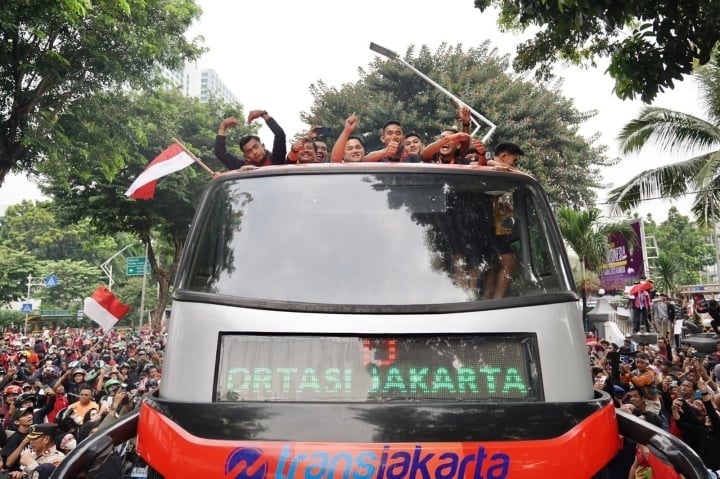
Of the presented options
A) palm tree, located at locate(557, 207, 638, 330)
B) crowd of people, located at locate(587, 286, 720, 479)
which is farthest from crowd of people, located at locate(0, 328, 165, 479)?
palm tree, located at locate(557, 207, 638, 330)

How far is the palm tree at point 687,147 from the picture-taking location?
15.1m

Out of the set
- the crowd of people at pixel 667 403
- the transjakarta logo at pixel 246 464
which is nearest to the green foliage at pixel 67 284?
the crowd of people at pixel 667 403

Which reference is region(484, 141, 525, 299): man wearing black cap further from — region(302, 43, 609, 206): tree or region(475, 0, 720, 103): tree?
region(302, 43, 609, 206): tree

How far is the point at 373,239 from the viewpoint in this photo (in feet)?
9.93

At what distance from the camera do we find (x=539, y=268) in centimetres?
308

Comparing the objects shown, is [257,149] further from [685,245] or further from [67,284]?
[685,245]

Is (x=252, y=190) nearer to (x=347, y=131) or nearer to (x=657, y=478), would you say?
(x=347, y=131)

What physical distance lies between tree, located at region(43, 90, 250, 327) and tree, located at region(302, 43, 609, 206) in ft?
19.4

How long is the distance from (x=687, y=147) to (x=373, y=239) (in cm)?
1563

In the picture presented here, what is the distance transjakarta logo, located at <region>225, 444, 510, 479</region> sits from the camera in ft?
7.59

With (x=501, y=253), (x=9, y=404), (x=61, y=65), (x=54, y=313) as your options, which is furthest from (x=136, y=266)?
(x=501, y=253)

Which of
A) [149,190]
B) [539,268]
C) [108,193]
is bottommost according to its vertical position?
[539,268]

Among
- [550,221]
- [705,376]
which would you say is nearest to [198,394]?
[550,221]

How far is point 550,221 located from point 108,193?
2440cm
